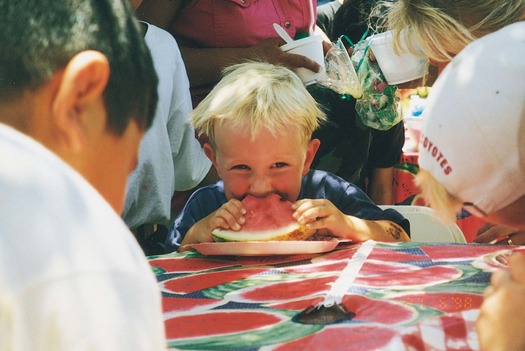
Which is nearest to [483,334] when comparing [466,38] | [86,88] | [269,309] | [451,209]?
[451,209]

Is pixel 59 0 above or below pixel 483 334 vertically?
above

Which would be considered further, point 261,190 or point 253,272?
point 261,190

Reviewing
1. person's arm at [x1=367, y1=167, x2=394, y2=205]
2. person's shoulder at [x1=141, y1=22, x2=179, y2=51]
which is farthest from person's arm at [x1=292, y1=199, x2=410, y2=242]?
person's arm at [x1=367, y1=167, x2=394, y2=205]

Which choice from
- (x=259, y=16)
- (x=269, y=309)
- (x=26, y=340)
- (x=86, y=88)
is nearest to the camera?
(x=26, y=340)

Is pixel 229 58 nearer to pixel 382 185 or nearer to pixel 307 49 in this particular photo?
pixel 307 49

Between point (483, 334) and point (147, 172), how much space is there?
189cm

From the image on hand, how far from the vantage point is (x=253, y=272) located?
212 cm

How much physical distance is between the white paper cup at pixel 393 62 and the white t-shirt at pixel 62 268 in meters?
2.70

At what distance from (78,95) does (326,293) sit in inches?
36.4

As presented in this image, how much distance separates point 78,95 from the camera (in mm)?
1019

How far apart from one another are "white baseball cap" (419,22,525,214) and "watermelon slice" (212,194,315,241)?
2.99ft

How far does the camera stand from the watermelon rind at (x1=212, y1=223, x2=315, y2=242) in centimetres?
243

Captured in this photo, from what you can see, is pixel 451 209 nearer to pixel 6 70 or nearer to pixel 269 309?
pixel 269 309

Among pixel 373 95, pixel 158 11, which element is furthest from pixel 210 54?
pixel 373 95
